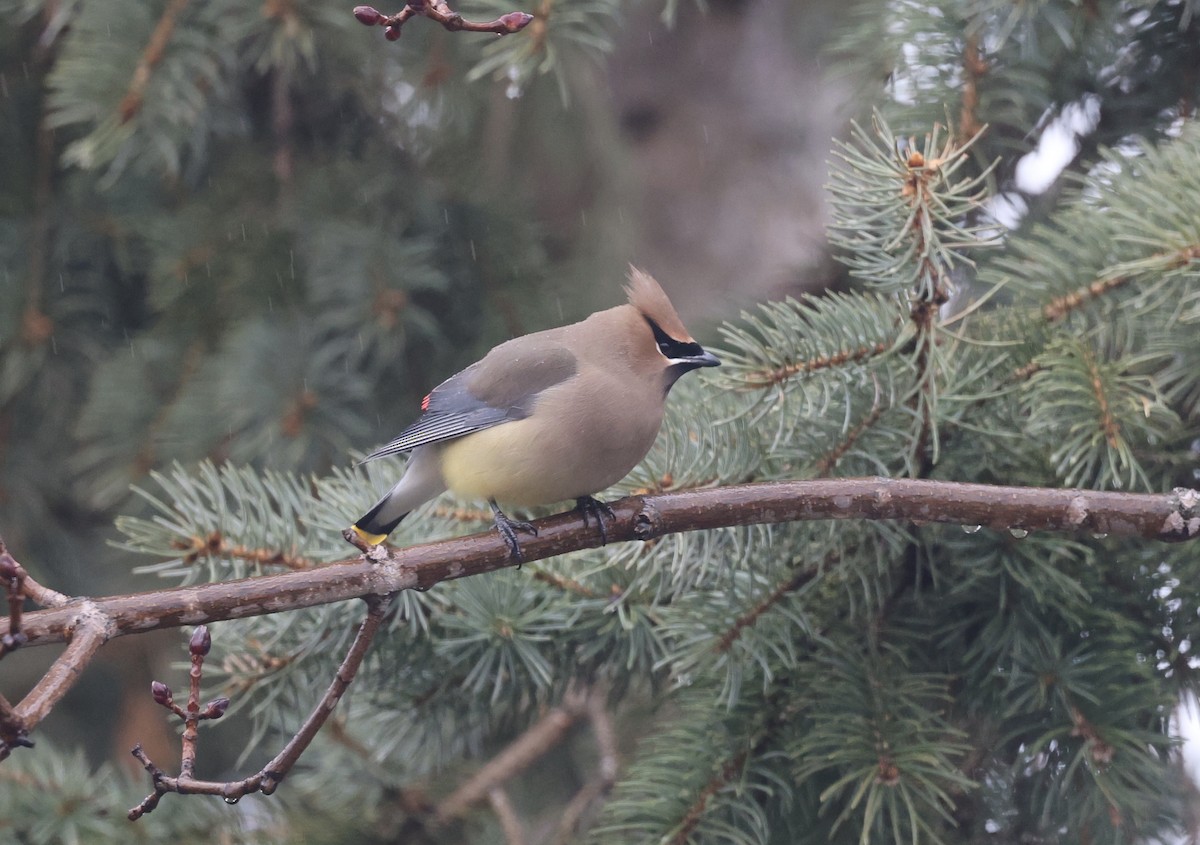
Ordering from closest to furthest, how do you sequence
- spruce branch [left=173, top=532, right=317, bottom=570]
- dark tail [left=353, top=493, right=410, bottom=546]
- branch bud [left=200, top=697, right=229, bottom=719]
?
branch bud [left=200, top=697, right=229, bottom=719], spruce branch [left=173, top=532, right=317, bottom=570], dark tail [left=353, top=493, right=410, bottom=546]

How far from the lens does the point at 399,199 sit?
140 inches

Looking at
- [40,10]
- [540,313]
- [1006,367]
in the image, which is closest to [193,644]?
[1006,367]

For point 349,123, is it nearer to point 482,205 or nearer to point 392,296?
point 482,205

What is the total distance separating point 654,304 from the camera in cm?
295

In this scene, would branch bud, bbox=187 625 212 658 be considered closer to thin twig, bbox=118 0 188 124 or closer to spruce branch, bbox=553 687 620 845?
spruce branch, bbox=553 687 620 845

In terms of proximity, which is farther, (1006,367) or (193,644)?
(1006,367)

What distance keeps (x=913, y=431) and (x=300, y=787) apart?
1.79 metres

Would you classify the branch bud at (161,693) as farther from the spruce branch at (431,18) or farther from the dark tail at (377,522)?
the spruce branch at (431,18)

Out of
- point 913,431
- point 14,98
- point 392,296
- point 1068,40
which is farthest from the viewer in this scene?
point 14,98

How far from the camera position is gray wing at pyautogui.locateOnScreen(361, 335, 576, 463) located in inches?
114

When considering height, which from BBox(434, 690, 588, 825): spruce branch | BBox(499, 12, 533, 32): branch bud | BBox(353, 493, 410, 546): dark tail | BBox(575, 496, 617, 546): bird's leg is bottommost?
BBox(434, 690, 588, 825): spruce branch

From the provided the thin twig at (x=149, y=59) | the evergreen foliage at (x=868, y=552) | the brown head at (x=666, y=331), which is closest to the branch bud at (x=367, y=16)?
the evergreen foliage at (x=868, y=552)

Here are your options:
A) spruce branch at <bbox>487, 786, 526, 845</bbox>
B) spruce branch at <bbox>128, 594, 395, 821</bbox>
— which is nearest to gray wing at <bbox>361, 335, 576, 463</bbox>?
spruce branch at <bbox>487, 786, 526, 845</bbox>

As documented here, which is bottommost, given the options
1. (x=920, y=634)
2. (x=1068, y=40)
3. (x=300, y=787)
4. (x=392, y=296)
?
(x=300, y=787)
